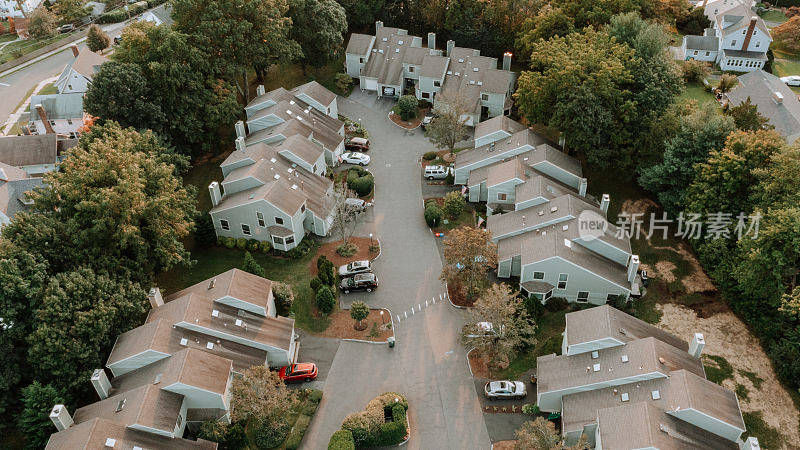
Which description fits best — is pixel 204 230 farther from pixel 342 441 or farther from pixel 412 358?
pixel 342 441

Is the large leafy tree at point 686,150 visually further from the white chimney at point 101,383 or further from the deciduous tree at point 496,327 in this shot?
the white chimney at point 101,383

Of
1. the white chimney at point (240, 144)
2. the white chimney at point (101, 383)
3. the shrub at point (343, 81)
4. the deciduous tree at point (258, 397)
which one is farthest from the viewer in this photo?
the shrub at point (343, 81)

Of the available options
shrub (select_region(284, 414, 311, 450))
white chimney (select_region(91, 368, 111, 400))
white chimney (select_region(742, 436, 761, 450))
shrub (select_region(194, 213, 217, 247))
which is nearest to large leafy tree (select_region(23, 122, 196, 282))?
shrub (select_region(194, 213, 217, 247))

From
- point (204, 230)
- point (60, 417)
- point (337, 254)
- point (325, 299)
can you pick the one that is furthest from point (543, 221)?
point (60, 417)

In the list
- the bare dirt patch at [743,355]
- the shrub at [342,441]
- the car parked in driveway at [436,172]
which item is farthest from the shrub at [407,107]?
the shrub at [342,441]

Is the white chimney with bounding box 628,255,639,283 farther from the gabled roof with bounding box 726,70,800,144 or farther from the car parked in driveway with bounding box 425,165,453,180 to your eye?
the gabled roof with bounding box 726,70,800,144

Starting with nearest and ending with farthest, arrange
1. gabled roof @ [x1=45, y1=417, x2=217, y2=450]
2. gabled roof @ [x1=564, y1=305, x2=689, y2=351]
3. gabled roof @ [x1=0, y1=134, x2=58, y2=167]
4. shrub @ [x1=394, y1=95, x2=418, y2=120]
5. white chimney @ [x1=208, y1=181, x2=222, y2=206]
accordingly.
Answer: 1. gabled roof @ [x1=45, y1=417, x2=217, y2=450]
2. gabled roof @ [x1=564, y1=305, x2=689, y2=351]
3. white chimney @ [x1=208, y1=181, x2=222, y2=206]
4. gabled roof @ [x1=0, y1=134, x2=58, y2=167]
5. shrub @ [x1=394, y1=95, x2=418, y2=120]
